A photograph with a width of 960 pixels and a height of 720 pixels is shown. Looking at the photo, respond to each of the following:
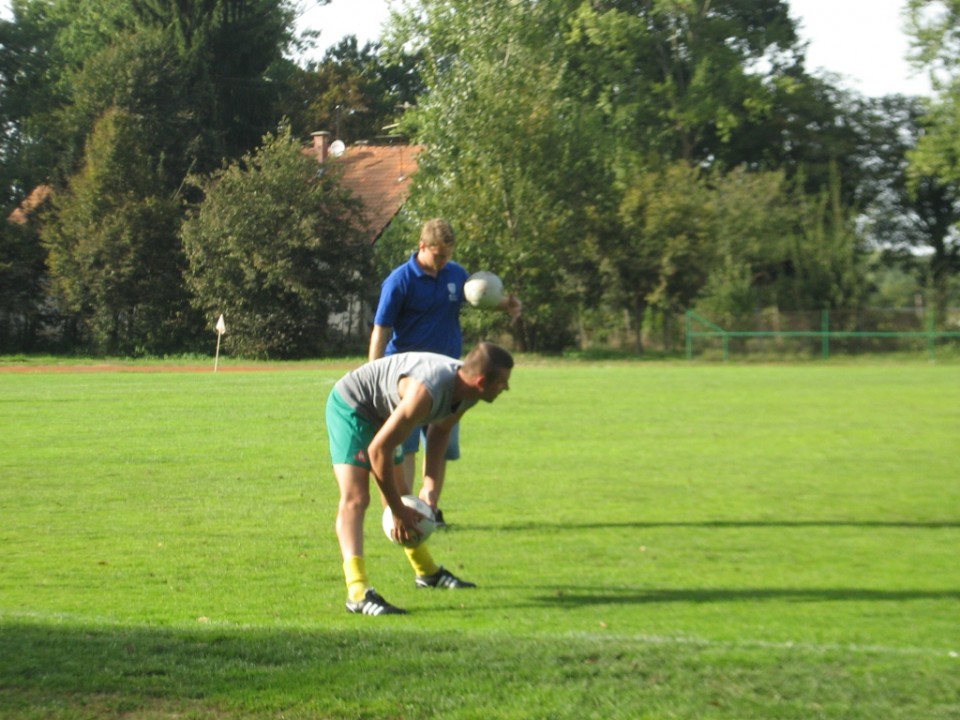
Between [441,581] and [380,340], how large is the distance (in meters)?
2.04

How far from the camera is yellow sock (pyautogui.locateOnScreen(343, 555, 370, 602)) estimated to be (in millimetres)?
7453

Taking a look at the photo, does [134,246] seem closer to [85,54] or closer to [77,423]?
[85,54]

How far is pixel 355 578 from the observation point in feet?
24.6

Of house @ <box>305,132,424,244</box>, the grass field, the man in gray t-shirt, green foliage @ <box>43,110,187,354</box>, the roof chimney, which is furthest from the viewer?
the roof chimney

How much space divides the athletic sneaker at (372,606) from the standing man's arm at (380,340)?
7.44 feet

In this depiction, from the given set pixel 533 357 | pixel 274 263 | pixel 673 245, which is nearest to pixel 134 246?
pixel 274 263

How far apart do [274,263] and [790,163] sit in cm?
3210

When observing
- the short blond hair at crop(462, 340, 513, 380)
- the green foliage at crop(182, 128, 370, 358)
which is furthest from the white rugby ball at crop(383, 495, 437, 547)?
the green foliage at crop(182, 128, 370, 358)

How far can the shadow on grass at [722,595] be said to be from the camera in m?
7.76

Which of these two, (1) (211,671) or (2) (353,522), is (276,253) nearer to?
(2) (353,522)

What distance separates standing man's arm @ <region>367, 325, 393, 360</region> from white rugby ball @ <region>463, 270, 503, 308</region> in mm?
728

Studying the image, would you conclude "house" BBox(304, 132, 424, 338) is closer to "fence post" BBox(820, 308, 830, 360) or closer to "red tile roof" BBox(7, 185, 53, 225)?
"red tile roof" BBox(7, 185, 53, 225)

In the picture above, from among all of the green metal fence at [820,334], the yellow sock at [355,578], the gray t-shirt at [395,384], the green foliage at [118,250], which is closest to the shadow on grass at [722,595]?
the yellow sock at [355,578]

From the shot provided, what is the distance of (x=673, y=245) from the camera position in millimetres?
46625
